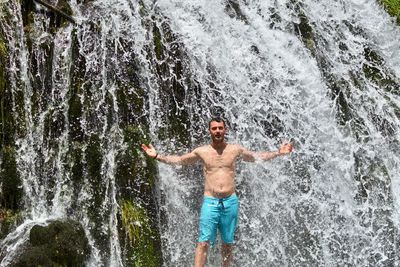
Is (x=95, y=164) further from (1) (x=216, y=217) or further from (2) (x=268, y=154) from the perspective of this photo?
(2) (x=268, y=154)

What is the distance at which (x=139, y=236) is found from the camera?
6.08 m

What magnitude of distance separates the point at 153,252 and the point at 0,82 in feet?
8.73

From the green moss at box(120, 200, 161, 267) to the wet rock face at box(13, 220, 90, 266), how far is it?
56cm

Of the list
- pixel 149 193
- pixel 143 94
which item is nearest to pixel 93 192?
pixel 149 193

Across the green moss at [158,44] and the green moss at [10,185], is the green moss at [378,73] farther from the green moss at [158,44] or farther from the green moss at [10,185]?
the green moss at [10,185]

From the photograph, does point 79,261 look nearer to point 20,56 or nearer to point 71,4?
point 20,56

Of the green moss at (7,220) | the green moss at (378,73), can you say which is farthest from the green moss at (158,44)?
the green moss at (378,73)

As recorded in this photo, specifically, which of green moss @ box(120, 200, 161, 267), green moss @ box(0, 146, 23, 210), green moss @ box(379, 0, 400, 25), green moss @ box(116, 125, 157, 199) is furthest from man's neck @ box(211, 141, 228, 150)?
green moss @ box(379, 0, 400, 25)

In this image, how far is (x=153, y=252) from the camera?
6141 mm

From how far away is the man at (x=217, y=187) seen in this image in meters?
5.46

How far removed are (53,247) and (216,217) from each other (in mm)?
1641

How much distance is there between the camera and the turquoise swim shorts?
545 cm

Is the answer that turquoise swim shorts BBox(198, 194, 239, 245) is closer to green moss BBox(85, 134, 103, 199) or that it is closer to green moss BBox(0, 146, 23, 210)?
green moss BBox(85, 134, 103, 199)

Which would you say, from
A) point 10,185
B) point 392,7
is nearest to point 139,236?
point 10,185
